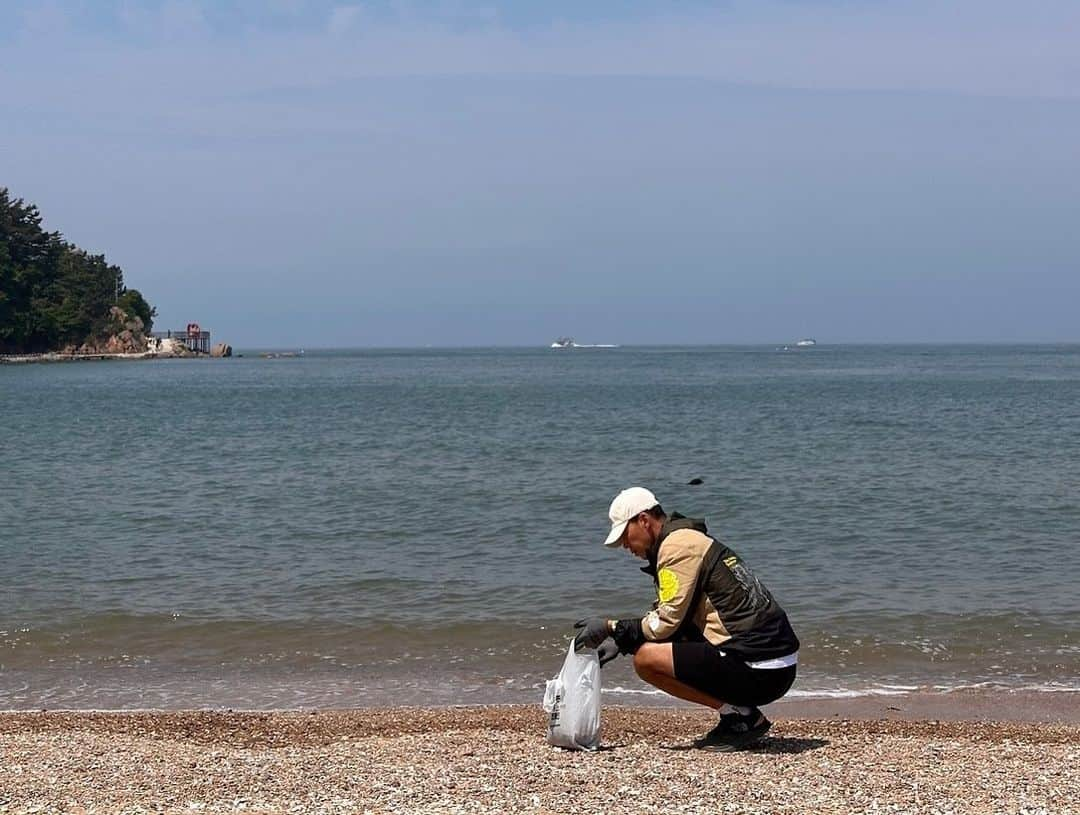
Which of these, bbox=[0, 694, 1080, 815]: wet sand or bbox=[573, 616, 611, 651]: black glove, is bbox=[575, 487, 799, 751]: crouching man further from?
bbox=[0, 694, 1080, 815]: wet sand

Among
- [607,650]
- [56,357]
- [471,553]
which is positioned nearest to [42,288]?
[56,357]

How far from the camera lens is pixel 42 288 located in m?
120

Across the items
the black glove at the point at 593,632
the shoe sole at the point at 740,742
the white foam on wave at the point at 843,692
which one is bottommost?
the white foam on wave at the point at 843,692

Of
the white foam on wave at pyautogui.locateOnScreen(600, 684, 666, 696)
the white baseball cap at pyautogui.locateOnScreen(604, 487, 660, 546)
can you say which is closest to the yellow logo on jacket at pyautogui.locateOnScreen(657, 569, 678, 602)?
the white baseball cap at pyautogui.locateOnScreen(604, 487, 660, 546)

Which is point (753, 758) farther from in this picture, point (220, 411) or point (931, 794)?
point (220, 411)

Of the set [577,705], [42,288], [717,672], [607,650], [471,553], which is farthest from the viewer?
[42,288]

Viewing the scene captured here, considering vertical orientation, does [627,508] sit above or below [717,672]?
above

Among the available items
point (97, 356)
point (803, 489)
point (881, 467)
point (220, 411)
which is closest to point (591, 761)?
point (803, 489)

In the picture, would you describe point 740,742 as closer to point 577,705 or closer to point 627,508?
point 577,705

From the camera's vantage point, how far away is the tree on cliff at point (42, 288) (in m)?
116

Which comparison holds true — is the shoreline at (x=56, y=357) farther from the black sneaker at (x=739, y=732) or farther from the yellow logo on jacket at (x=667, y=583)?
the yellow logo on jacket at (x=667, y=583)

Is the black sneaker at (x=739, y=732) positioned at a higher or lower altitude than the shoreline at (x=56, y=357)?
lower

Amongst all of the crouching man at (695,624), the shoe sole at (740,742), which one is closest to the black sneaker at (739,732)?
the shoe sole at (740,742)

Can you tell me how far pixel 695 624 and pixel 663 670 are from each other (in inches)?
12.8
